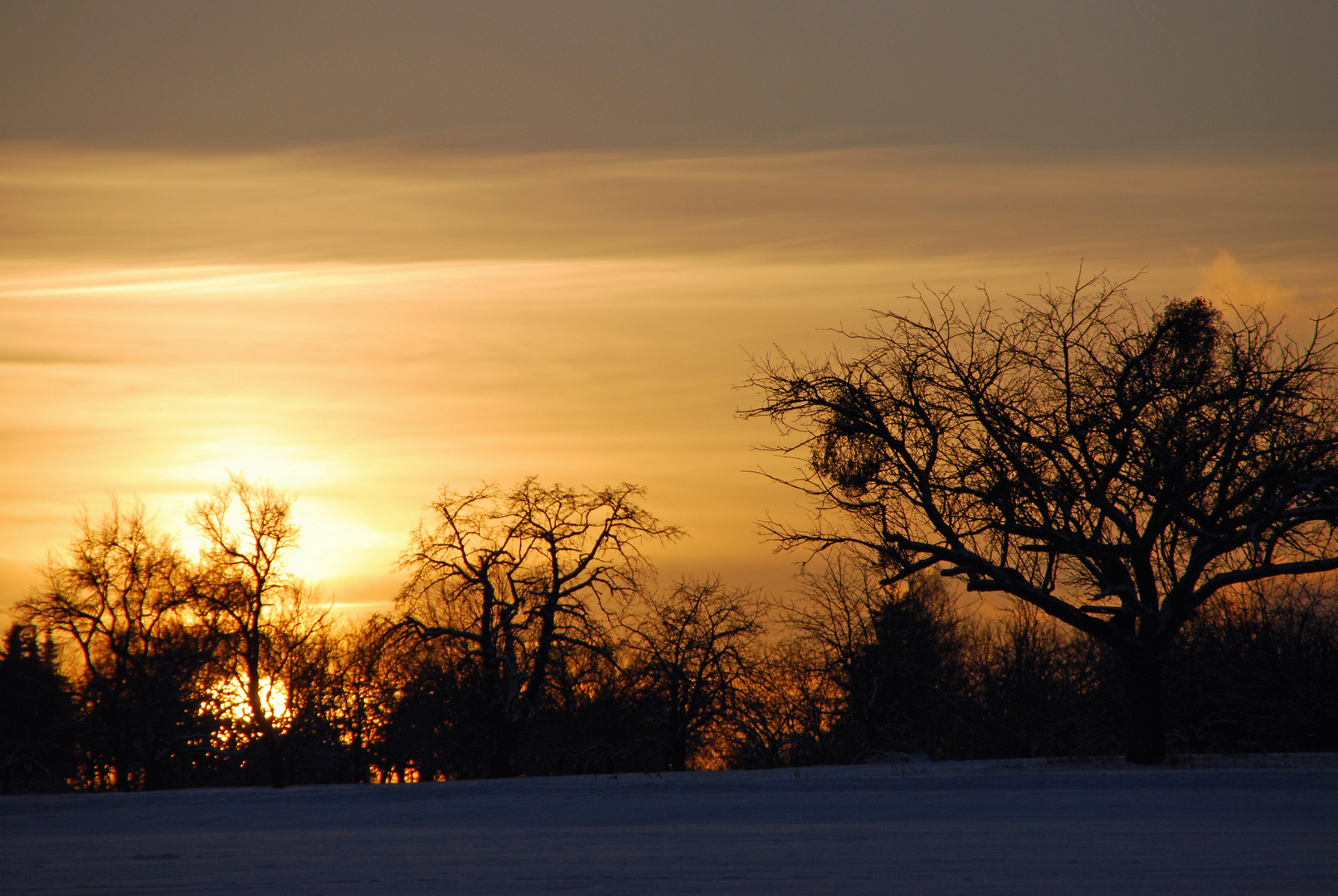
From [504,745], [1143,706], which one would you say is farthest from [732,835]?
[504,745]

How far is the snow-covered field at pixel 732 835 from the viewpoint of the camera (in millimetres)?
8336

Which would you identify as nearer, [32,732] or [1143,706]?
[1143,706]

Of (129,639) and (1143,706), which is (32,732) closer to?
(129,639)

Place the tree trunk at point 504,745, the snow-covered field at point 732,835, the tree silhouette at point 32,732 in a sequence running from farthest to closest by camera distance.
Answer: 1. the tree silhouette at point 32,732
2. the tree trunk at point 504,745
3. the snow-covered field at point 732,835

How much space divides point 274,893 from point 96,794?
45.0 feet

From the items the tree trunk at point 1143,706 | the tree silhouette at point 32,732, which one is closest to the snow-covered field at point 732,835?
the tree trunk at point 1143,706

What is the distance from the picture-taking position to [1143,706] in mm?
17375

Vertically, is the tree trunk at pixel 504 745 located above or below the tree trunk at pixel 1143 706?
below

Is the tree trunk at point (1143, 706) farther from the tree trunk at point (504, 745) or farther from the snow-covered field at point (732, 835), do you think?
the tree trunk at point (504, 745)

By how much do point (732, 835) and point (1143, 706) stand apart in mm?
8904

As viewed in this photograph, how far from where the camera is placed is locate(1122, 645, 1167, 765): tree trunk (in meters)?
17.2

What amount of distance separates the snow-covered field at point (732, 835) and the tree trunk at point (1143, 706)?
1.67 ft

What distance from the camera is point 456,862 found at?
383 inches

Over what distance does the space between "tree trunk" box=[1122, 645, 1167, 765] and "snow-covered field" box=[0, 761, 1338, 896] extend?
0.51m
